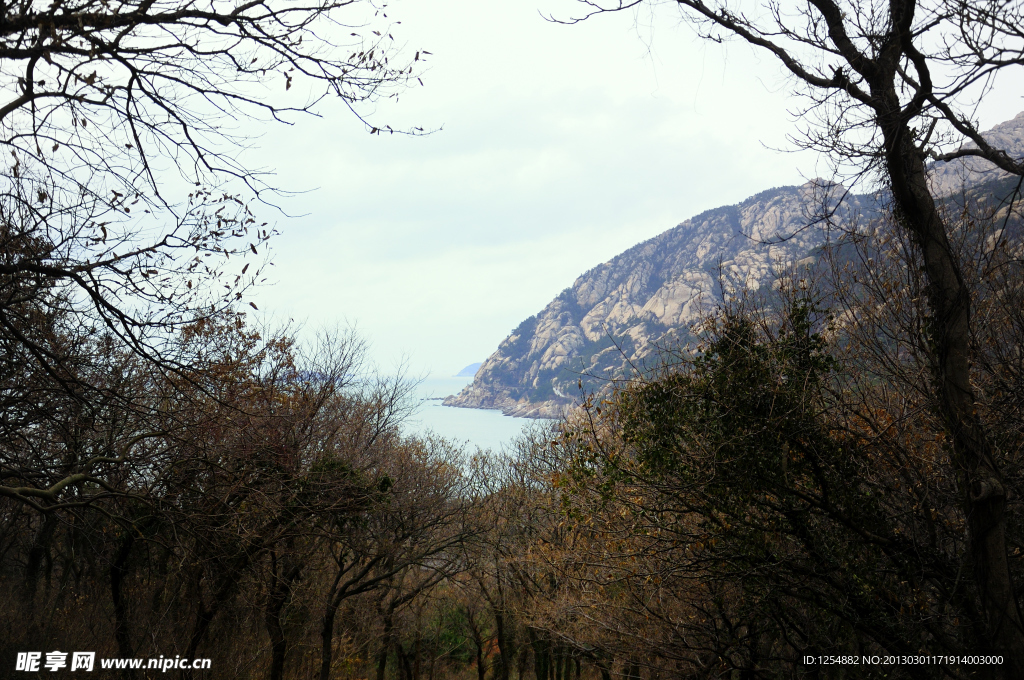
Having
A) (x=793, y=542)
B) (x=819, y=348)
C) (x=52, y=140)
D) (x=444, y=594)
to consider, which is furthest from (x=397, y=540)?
(x=52, y=140)

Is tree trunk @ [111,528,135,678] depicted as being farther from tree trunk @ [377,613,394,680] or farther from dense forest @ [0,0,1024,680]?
tree trunk @ [377,613,394,680]

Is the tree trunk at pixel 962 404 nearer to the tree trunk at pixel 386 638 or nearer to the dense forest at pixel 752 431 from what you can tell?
the dense forest at pixel 752 431

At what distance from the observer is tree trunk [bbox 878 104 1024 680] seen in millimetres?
5160

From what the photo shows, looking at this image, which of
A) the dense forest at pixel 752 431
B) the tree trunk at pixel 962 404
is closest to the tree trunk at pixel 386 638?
the dense forest at pixel 752 431

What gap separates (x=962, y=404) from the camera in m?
5.48

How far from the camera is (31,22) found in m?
4.16

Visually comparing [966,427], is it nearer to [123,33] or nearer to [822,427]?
[822,427]

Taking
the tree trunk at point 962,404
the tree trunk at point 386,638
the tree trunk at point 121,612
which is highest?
the tree trunk at point 962,404

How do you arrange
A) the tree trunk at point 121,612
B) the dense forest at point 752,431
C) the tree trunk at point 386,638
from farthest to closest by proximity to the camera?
the tree trunk at point 386,638 < the tree trunk at point 121,612 < the dense forest at point 752,431

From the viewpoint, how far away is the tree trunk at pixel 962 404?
5.16 metres

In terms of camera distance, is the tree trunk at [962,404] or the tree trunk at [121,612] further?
the tree trunk at [121,612]

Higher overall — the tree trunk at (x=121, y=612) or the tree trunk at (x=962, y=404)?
the tree trunk at (x=962, y=404)

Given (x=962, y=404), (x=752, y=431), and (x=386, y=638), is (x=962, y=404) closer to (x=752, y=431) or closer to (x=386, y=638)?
(x=752, y=431)

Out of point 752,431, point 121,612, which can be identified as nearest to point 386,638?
point 121,612
